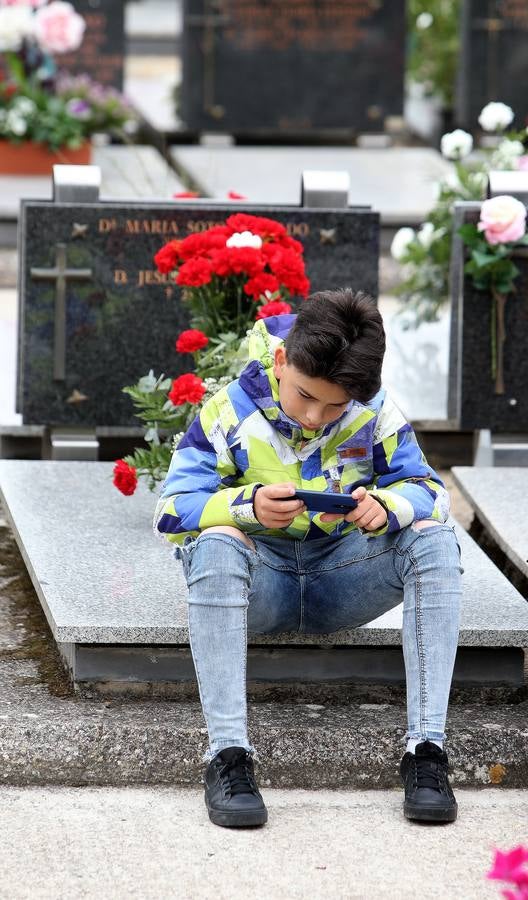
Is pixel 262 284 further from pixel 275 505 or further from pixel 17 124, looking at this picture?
pixel 17 124

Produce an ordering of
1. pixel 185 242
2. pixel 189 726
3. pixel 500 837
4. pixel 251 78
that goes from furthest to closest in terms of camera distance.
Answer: pixel 251 78 → pixel 185 242 → pixel 189 726 → pixel 500 837

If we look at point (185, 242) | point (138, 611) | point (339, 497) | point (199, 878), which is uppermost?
point (185, 242)

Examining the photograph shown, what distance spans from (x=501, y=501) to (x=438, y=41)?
9.01 meters

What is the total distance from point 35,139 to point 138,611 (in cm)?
607

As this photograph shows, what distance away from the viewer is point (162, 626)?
372 centimetres

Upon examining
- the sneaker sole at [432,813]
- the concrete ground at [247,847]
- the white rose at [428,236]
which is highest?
the white rose at [428,236]

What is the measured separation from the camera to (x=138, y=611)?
12.5ft

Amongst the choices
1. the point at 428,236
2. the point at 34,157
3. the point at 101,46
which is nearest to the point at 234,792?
the point at 428,236

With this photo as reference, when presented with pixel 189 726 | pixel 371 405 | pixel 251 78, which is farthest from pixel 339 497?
pixel 251 78

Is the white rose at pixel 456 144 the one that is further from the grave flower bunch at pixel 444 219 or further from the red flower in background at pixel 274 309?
the red flower in background at pixel 274 309

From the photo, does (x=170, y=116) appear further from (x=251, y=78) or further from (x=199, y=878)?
(x=199, y=878)

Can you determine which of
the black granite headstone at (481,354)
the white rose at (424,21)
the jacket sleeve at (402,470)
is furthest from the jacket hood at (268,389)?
the white rose at (424,21)

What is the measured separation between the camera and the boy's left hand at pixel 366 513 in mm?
3297

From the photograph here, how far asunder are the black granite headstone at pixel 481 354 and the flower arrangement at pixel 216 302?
3.12 feet
